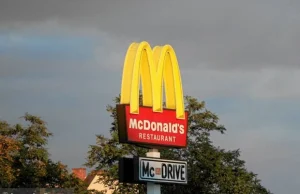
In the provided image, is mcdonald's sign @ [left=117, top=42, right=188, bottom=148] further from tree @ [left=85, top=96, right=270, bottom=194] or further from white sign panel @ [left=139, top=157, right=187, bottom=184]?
tree @ [left=85, top=96, right=270, bottom=194]

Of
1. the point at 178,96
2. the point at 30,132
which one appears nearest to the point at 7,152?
the point at 30,132

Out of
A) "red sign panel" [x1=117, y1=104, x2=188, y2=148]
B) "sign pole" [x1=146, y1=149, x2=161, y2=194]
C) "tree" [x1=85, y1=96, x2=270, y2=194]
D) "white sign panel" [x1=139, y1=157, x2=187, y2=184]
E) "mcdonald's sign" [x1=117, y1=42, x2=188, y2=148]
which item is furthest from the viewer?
"tree" [x1=85, y1=96, x2=270, y2=194]

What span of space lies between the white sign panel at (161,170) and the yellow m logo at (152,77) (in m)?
2.17

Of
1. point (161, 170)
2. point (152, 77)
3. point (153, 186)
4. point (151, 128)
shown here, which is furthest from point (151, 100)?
point (153, 186)

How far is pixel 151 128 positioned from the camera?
41.6 m

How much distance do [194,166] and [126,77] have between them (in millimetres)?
38746

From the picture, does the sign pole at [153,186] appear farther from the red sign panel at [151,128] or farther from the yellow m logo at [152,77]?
the yellow m logo at [152,77]

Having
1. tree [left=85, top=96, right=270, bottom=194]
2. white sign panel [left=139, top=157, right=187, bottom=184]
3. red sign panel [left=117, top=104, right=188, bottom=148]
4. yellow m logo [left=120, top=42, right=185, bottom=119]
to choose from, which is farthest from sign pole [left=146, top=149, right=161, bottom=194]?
tree [left=85, top=96, right=270, bottom=194]

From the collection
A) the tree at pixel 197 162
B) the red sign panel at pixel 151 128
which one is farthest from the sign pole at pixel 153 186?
the tree at pixel 197 162

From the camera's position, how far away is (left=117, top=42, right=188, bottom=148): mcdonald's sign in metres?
40.5

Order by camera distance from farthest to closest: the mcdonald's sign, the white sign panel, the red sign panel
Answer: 1. the white sign panel
2. the mcdonald's sign
3. the red sign panel

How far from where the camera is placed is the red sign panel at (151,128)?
132ft

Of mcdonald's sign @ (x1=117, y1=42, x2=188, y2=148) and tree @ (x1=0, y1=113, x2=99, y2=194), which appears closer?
mcdonald's sign @ (x1=117, y1=42, x2=188, y2=148)

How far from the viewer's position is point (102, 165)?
78.7 metres
